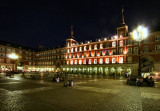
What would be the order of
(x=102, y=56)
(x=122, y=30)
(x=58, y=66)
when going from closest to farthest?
(x=122, y=30) → (x=102, y=56) → (x=58, y=66)

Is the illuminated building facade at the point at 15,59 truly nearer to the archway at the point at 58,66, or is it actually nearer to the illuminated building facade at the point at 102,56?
the illuminated building facade at the point at 102,56

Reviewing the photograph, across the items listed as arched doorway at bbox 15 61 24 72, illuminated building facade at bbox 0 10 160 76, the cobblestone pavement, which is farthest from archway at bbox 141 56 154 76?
arched doorway at bbox 15 61 24 72

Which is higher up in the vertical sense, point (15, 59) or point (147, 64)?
point (15, 59)

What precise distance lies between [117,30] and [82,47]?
56.2ft

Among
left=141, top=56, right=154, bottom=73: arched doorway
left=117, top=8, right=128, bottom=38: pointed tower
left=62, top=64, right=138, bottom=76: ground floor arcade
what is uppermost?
left=117, top=8, right=128, bottom=38: pointed tower

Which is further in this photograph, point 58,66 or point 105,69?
point 58,66

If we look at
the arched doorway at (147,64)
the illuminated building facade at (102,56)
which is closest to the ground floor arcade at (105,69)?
the illuminated building facade at (102,56)

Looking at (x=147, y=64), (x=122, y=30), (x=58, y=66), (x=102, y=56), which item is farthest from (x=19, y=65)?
(x=147, y=64)

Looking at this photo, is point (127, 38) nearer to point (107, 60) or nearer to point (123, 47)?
point (123, 47)

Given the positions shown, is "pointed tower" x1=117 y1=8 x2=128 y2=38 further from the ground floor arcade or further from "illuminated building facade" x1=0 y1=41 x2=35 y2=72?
"illuminated building facade" x1=0 y1=41 x2=35 y2=72

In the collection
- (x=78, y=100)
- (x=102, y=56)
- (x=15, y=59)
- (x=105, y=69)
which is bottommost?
(x=105, y=69)

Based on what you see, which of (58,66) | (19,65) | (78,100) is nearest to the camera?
(78,100)

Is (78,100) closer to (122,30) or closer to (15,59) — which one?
(122,30)

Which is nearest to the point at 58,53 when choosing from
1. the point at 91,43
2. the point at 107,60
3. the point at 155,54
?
the point at 91,43
